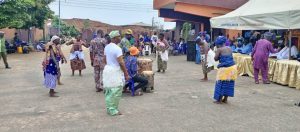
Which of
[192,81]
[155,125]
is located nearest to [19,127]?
[155,125]

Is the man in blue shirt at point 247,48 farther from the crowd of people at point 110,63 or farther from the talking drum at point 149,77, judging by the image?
the talking drum at point 149,77

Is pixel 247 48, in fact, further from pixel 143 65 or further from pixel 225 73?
pixel 225 73

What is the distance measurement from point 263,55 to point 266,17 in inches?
51.0

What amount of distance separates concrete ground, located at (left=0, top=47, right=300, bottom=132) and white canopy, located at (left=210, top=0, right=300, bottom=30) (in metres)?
1.87

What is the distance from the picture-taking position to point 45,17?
31.6m

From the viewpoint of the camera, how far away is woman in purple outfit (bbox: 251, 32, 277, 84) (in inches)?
441

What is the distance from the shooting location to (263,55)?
1123 centimetres

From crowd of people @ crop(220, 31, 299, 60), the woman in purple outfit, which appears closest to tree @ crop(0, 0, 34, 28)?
crowd of people @ crop(220, 31, 299, 60)

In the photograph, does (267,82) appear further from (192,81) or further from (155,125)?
(155,125)

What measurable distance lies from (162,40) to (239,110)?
23.1 ft

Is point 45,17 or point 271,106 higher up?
point 45,17

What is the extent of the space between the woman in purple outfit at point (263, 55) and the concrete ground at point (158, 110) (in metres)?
0.49

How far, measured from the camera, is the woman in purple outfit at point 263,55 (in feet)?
36.7

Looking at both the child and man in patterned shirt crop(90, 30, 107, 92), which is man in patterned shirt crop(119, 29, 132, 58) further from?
the child
